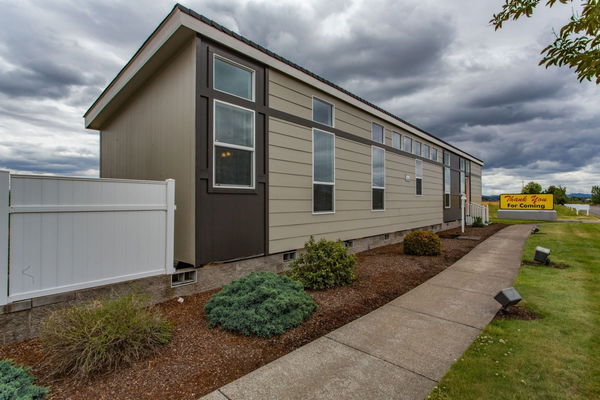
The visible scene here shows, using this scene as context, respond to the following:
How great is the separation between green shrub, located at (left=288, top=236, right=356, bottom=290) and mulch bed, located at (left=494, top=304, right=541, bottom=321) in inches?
86.5

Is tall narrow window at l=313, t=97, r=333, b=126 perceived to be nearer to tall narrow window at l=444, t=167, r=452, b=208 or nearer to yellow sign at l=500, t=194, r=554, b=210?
tall narrow window at l=444, t=167, r=452, b=208

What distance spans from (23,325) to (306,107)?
5892 millimetres

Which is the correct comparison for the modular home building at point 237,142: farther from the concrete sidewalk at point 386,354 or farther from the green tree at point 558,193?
the green tree at point 558,193

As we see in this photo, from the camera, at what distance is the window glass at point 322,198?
21.9 ft

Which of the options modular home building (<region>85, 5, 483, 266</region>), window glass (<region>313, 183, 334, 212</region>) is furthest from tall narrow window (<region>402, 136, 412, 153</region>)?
window glass (<region>313, 183, 334, 212</region>)

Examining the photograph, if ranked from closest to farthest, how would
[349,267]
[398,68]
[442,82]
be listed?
[349,267]
[398,68]
[442,82]

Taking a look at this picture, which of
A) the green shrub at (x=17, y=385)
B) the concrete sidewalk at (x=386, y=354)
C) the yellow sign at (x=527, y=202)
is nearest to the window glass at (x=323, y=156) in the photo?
the concrete sidewalk at (x=386, y=354)

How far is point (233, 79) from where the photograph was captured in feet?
16.5

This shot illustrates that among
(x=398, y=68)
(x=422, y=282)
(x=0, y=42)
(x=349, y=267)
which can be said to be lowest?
(x=422, y=282)

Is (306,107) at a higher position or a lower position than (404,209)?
higher

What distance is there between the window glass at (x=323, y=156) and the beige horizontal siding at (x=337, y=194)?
0.81 feet

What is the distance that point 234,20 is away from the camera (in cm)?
669

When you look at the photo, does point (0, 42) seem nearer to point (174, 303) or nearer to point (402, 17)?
point (174, 303)

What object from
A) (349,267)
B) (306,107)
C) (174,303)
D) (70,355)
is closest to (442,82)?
(306,107)
